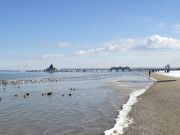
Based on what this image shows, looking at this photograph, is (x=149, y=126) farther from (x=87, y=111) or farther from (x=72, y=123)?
(x=87, y=111)

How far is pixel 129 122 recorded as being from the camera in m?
10.7

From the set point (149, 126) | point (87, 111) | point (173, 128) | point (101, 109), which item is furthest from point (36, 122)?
point (173, 128)

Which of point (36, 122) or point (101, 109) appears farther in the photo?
point (101, 109)

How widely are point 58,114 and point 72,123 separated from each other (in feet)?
8.07

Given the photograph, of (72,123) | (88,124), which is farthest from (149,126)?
(72,123)

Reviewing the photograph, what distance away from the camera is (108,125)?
10.4 m

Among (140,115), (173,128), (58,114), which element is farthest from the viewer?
(58,114)

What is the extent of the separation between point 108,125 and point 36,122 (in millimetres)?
4167

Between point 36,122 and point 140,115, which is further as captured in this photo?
point 140,115

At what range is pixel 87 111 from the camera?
13.9 meters

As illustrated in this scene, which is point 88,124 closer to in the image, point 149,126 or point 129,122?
point 129,122

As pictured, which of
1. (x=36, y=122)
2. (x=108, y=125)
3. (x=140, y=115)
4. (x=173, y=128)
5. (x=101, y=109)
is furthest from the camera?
(x=101, y=109)

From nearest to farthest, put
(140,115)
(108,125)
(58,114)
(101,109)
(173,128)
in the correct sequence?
1. (173,128)
2. (108,125)
3. (140,115)
4. (58,114)
5. (101,109)

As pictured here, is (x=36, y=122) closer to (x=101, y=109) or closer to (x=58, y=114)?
(x=58, y=114)
